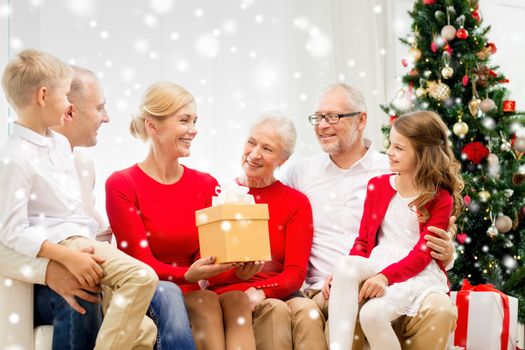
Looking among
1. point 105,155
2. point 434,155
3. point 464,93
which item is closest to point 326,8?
point 464,93

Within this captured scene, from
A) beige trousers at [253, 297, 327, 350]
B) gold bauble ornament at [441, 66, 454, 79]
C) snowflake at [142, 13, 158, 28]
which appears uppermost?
snowflake at [142, 13, 158, 28]

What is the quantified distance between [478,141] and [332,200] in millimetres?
1314

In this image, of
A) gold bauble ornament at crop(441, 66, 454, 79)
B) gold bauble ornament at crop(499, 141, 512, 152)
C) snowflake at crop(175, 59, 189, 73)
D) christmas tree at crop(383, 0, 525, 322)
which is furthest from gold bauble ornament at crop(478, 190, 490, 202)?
snowflake at crop(175, 59, 189, 73)

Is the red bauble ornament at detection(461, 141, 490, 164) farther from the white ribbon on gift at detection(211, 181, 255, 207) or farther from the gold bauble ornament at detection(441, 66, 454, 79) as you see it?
the white ribbon on gift at detection(211, 181, 255, 207)

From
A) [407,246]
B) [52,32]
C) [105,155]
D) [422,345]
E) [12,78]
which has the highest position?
[52,32]

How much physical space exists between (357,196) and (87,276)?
54.5 inches

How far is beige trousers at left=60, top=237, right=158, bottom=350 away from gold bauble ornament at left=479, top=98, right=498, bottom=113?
2439 mm

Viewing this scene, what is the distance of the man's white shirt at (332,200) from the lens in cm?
317

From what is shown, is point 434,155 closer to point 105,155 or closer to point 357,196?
point 357,196

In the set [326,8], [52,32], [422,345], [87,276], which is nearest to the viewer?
[87,276]

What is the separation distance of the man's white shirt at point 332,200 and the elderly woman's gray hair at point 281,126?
0.22m

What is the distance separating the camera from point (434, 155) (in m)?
2.83

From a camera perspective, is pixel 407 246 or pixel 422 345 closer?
pixel 422 345

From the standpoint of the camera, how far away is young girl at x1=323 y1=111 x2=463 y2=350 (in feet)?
8.41
